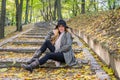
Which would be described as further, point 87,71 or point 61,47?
point 61,47

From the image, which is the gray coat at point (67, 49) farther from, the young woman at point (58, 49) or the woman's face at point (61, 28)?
the woman's face at point (61, 28)

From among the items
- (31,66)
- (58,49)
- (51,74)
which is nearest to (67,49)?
(58,49)

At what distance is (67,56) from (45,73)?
2.98 feet

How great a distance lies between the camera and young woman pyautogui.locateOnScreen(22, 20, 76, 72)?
24.8ft

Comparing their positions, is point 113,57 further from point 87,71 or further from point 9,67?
point 9,67

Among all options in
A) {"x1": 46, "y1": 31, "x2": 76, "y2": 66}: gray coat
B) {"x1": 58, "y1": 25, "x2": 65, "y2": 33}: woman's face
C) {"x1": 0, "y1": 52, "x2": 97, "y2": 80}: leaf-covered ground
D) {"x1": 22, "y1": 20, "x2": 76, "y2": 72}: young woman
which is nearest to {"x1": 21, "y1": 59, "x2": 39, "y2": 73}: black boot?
{"x1": 22, "y1": 20, "x2": 76, "y2": 72}: young woman

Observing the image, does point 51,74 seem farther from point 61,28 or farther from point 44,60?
point 61,28

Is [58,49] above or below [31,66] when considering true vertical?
above

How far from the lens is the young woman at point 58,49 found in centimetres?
757

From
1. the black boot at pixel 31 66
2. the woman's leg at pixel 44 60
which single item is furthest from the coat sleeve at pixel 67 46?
the black boot at pixel 31 66

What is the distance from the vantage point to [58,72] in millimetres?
7324

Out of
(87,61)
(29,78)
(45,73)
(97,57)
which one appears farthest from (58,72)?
(97,57)

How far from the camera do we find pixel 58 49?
8062 mm

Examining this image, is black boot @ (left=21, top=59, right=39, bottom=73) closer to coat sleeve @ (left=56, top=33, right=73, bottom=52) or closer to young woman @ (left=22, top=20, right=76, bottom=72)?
young woman @ (left=22, top=20, right=76, bottom=72)
